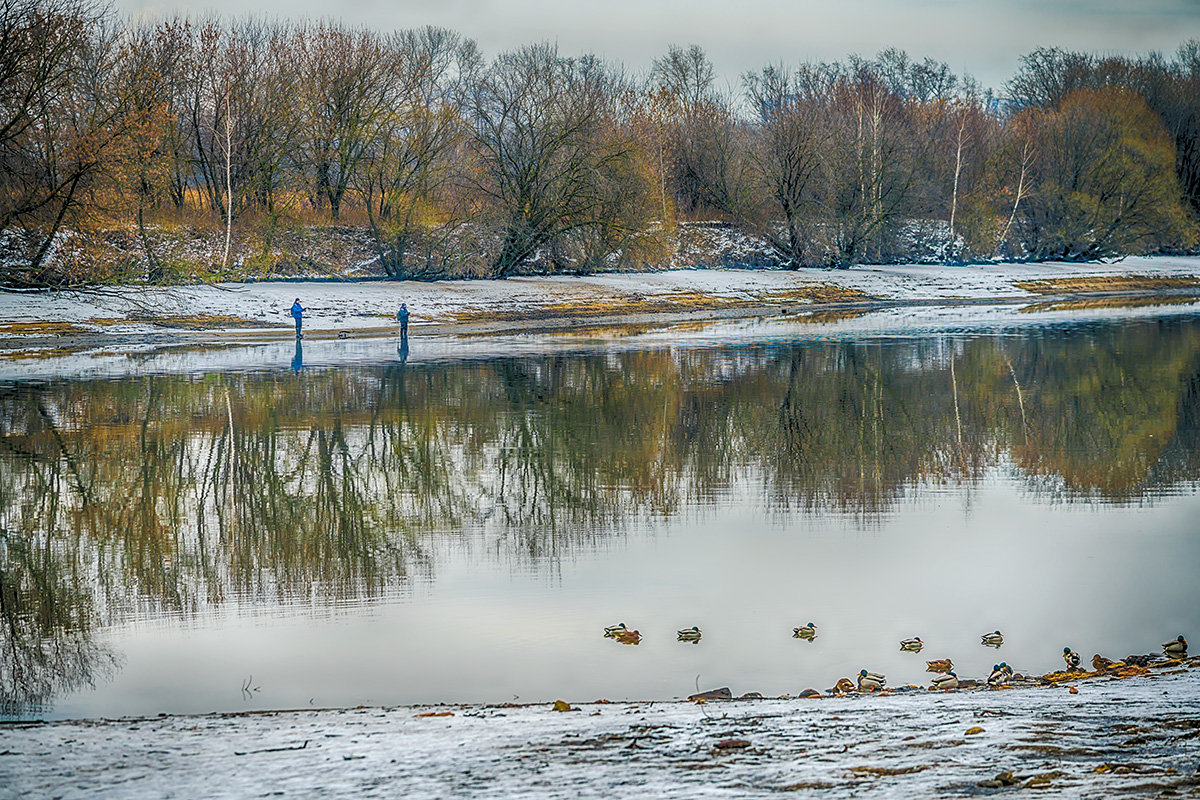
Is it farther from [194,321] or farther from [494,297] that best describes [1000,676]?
[494,297]

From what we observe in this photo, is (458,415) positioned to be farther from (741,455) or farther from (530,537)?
(530,537)

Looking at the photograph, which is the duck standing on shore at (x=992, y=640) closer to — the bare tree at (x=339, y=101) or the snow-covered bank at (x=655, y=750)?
the snow-covered bank at (x=655, y=750)

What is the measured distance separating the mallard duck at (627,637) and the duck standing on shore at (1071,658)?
2966 mm

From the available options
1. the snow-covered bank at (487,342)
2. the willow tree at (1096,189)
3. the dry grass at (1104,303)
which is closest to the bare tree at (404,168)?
the snow-covered bank at (487,342)

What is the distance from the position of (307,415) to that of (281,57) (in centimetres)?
4057

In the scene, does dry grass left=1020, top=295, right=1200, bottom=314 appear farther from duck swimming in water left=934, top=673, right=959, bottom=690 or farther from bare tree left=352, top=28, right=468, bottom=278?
duck swimming in water left=934, top=673, right=959, bottom=690

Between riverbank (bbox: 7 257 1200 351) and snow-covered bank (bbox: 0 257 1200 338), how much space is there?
7cm

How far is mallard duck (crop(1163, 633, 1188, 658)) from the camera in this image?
8.60m

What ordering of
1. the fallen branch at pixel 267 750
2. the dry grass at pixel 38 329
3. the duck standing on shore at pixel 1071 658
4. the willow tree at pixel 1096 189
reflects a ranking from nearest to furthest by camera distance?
1. the fallen branch at pixel 267 750
2. the duck standing on shore at pixel 1071 658
3. the dry grass at pixel 38 329
4. the willow tree at pixel 1096 189

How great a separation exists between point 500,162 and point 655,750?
5321 cm

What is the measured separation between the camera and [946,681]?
8039mm

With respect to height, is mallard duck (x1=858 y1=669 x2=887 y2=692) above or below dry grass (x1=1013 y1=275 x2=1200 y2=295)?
below

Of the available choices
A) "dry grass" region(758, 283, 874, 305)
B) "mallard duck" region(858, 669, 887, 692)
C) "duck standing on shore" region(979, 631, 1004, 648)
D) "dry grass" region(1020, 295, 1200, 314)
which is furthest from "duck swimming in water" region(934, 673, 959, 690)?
"dry grass" region(758, 283, 874, 305)

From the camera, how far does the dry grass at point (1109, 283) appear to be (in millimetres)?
71375
